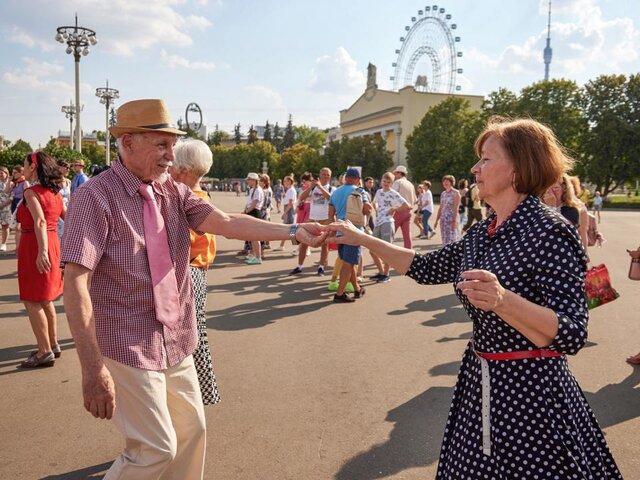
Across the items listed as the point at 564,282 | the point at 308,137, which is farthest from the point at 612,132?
the point at 308,137

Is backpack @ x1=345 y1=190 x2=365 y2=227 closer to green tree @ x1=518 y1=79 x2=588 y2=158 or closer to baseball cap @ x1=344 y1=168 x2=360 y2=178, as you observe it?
baseball cap @ x1=344 y1=168 x2=360 y2=178

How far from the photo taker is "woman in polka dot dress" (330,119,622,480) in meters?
1.90

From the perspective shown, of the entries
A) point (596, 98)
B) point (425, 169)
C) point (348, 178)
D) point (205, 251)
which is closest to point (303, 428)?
point (205, 251)

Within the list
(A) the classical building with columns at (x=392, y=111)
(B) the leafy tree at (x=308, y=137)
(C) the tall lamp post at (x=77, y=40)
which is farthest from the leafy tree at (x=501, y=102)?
(B) the leafy tree at (x=308, y=137)

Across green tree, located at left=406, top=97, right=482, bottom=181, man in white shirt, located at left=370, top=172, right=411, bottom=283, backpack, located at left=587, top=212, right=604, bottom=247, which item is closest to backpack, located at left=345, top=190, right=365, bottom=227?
man in white shirt, located at left=370, top=172, right=411, bottom=283

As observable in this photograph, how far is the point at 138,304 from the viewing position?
2406 millimetres

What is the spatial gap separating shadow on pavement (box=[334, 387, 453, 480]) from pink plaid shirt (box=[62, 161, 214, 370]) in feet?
5.27

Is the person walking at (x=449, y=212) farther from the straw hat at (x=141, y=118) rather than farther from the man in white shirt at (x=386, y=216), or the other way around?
the straw hat at (x=141, y=118)

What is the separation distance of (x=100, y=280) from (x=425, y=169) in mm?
59536

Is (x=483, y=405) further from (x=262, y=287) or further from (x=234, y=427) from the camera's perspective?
(x=262, y=287)

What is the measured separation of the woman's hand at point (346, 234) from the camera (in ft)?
9.65

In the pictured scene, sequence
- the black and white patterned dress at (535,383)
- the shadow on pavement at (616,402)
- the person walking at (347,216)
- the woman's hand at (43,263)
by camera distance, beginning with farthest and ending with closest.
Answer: the person walking at (347,216), the woman's hand at (43,263), the shadow on pavement at (616,402), the black and white patterned dress at (535,383)

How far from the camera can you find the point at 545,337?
1.88 metres

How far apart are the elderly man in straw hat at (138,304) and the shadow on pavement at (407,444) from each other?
121 centimetres
